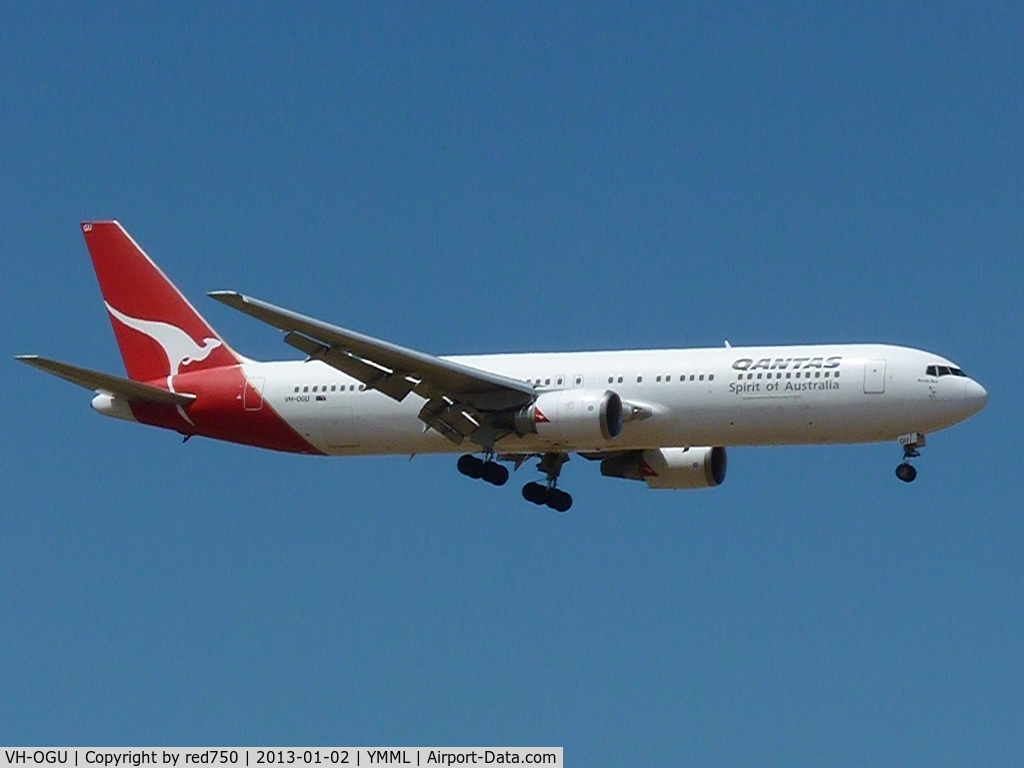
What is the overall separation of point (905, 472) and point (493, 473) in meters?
10.9

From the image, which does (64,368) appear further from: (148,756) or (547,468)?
(148,756)

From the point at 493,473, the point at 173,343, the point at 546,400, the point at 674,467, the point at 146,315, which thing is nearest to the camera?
the point at 546,400

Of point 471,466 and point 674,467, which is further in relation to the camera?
point 674,467

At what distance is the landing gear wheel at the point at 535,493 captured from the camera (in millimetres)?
64875

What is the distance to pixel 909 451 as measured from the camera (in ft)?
194

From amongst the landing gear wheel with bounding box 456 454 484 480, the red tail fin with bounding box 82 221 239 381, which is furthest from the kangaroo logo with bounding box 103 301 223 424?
the landing gear wheel with bounding box 456 454 484 480

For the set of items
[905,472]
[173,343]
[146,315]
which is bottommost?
[905,472]

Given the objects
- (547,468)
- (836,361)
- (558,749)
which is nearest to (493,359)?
(547,468)

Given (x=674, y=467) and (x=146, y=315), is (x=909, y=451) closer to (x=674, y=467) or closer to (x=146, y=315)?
(x=674, y=467)

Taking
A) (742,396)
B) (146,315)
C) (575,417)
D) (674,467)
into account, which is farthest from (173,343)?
(742,396)

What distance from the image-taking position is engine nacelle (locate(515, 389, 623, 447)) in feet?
193

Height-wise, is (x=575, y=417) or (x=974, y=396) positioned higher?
(x=974, y=396)

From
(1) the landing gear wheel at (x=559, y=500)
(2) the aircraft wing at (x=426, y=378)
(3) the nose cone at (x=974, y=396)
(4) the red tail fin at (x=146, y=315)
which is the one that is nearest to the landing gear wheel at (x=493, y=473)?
(2) the aircraft wing at (x=426, y=378)

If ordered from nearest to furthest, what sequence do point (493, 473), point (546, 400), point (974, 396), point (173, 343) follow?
1. point (974, 396)
2. point (546, 400)
3. point (493, 473)
4. point (173, 343)
